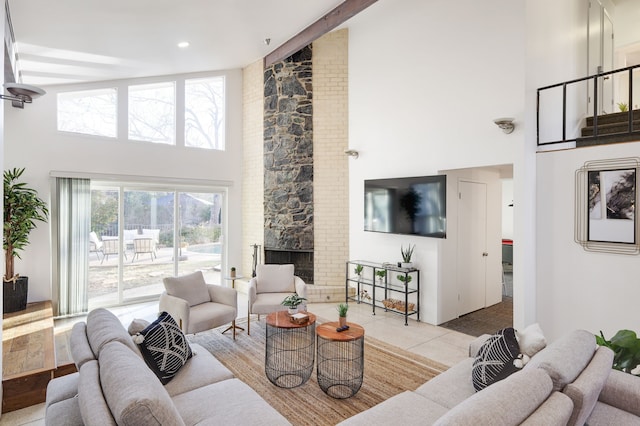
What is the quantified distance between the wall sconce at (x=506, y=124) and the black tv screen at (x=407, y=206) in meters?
0.89

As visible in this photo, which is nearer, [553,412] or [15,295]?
[553,412]

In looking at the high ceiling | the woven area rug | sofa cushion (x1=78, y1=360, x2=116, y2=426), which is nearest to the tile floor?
the woven area rug

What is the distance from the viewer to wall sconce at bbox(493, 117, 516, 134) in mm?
3875

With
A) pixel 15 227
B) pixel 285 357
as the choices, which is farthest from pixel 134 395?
pixel 15 227

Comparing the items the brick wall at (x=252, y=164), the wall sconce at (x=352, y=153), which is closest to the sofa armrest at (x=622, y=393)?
the wall sconce at (x=352, y=153)

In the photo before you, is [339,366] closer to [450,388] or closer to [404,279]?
[450,388]

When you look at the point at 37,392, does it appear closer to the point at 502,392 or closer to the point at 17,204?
the point at 17,204

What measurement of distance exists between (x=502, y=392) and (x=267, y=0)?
4.71m

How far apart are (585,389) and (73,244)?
6.06m

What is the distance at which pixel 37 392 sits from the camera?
2.97m

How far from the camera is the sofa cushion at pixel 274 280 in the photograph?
16.0 ft

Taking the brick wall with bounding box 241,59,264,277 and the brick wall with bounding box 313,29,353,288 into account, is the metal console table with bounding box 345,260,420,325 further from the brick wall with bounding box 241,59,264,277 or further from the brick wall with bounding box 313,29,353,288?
the brick wall with bounding box 241,59,264,277

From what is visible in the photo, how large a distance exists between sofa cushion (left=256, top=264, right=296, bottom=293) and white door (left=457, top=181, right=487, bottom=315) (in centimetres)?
248

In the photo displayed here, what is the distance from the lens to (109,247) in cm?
572
